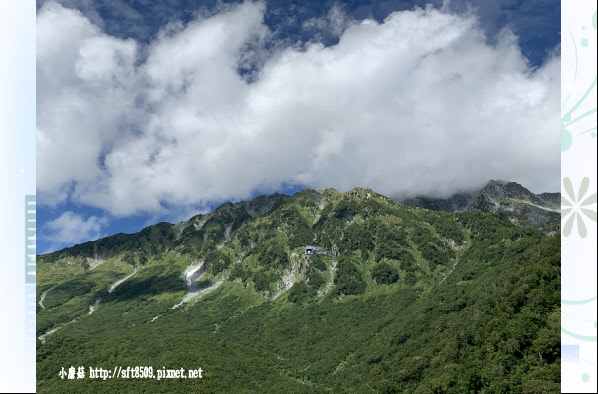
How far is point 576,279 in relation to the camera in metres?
14.3

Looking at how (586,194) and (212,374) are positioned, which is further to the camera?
(212,374)

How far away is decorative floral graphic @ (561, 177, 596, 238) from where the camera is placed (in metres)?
13.8

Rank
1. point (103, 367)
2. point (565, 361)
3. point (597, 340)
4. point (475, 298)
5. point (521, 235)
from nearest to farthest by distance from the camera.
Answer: point (597, 340) → point (565, 361) → point (475, 298) → point (103, 367) → point (521, 235)

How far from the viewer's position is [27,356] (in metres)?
14.3

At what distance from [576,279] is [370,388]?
295ft

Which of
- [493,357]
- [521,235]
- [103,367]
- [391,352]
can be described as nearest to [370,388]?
[391,352]

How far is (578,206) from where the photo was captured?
46.1 feet

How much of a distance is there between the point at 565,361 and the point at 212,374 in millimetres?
110691

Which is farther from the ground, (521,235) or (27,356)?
(521,235)

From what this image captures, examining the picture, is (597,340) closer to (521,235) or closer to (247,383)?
(247,383)

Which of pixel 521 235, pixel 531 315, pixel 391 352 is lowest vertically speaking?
pixel 391 352

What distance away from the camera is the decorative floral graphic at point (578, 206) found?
13820 mm

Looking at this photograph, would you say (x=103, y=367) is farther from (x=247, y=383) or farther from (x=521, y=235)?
(x=521, y=235)

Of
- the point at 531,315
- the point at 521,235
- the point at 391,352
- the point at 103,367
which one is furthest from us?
the point at 521,235
